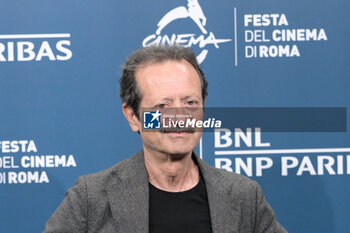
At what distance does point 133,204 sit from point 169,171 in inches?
6.1

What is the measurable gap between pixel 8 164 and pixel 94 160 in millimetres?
389

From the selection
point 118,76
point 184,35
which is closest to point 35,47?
point 118,76

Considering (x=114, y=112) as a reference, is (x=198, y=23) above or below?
above

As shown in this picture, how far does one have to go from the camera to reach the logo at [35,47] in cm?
216

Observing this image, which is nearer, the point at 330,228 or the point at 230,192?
the point at 230,192

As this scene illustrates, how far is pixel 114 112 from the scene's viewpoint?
2.19 m

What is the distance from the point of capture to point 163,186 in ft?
4.87

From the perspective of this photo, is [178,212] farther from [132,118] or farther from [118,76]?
[118,76]

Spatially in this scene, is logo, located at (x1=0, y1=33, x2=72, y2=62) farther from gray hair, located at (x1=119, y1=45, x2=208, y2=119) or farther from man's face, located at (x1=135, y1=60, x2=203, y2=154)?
man's face, located at (x1=135, y1=60, x2=203, y2=154)

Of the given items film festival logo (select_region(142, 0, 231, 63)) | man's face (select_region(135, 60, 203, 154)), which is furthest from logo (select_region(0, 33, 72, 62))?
man's face (select_region(135, 60, 203, 154))

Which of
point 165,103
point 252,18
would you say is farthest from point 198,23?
point 165,103

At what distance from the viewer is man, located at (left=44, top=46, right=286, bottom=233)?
4.50 ft

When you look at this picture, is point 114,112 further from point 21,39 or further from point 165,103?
point 165,103

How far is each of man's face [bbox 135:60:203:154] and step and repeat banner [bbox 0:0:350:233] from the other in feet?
2.47
